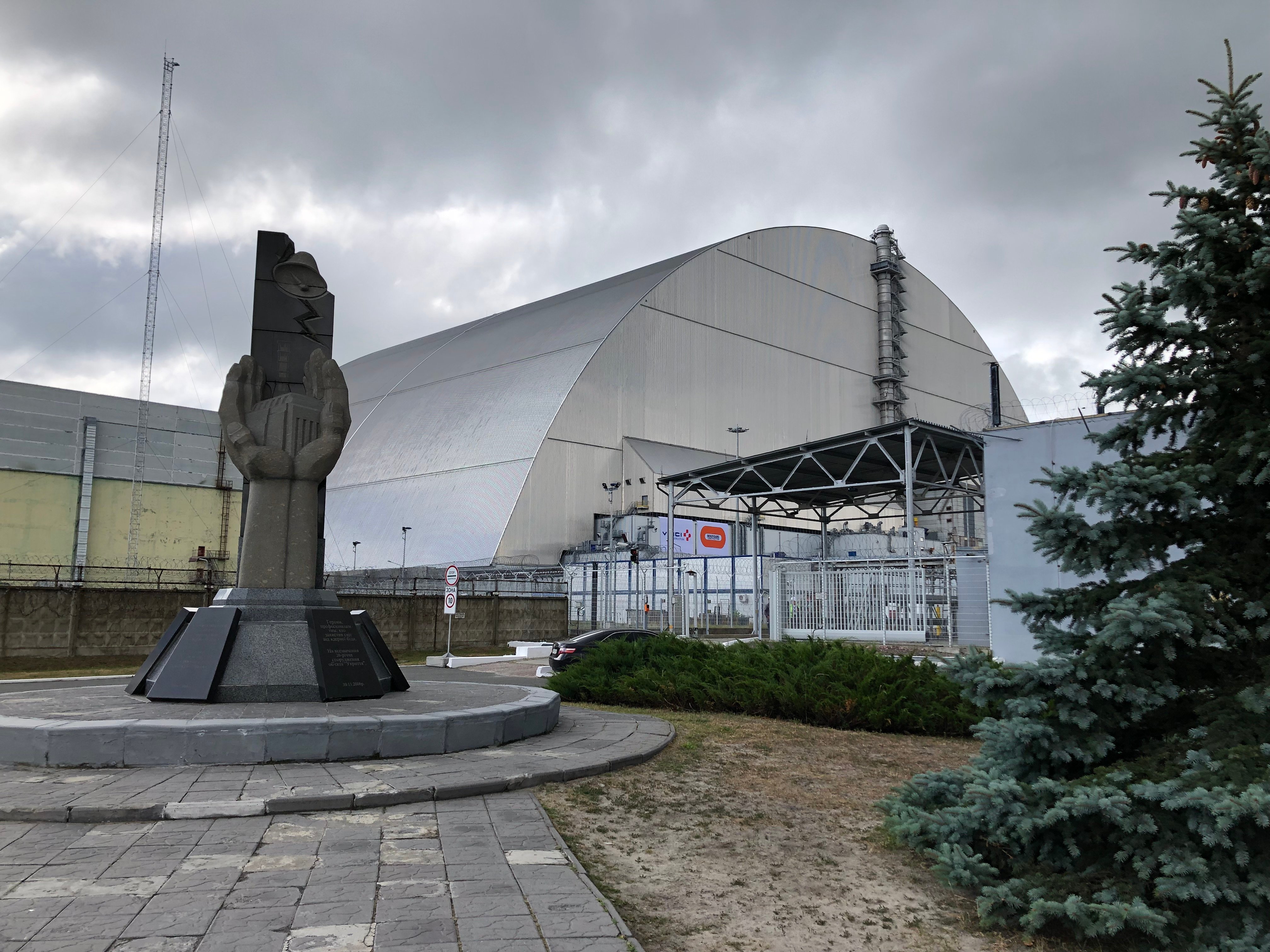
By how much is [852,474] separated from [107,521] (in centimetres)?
3688

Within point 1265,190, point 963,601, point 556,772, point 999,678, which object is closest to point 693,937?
point 999,678

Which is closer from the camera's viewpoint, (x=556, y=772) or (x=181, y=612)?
(x=556, y=772)

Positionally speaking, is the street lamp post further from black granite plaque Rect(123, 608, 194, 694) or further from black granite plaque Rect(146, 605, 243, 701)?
black granite plaque Rect(146, 605, 243, 701)

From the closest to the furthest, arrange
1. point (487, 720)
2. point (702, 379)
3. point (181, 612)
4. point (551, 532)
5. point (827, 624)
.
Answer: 1. point (487, 720)
2. point (181, 612)
3. point (827, 624)
4. point (551, 532)
5. point (702, 379)

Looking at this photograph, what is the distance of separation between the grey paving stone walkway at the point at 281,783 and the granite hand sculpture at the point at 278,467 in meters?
3.94

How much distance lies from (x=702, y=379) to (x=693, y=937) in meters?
47.4

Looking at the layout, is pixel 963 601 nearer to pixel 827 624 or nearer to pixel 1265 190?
pixel 827 624

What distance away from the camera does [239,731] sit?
824 centimetres

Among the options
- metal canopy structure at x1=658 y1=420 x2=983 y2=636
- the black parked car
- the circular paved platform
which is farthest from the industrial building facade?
the circular paved platform

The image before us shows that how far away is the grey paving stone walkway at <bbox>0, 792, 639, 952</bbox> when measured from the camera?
14.2ft

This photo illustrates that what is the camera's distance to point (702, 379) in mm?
51344

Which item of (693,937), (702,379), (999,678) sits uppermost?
(702,379)

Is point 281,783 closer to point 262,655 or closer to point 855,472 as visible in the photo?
point 262,655

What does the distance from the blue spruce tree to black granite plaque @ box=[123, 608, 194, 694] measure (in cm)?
923
